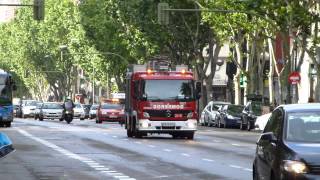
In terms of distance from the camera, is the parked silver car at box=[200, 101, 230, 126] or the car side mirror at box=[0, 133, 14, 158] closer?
the car side mirror at box=[0, 133, 14, 158]

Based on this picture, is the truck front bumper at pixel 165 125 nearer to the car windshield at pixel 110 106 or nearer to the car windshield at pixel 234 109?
the car windshield at pixel 234 109

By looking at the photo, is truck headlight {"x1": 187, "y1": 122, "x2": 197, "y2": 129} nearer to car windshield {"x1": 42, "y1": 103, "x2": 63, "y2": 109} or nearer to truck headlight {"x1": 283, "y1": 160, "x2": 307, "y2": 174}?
truck headlight {"x1": 283, "y1": 160, "x2": 307, "y2": 174}

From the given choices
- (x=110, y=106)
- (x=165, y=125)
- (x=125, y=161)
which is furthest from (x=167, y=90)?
(x=110, y=106)

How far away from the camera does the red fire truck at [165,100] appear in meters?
35.0

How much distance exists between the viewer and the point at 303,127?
12.6 metres

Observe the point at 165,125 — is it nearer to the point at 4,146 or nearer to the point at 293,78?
the point at 293,78

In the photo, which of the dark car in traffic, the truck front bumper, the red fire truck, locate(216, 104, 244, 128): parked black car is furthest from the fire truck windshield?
the dark car in traffic

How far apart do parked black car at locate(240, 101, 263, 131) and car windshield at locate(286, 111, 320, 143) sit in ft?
117

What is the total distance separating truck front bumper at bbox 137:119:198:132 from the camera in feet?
116

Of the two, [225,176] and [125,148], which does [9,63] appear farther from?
[225,176]

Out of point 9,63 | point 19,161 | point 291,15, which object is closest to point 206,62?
point 291,15

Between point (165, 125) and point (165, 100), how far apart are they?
946 mm

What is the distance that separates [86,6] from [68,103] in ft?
75.5

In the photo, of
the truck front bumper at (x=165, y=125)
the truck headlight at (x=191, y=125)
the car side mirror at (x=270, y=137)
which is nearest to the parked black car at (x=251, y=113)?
the truck headlight at (x=191, y=125)
